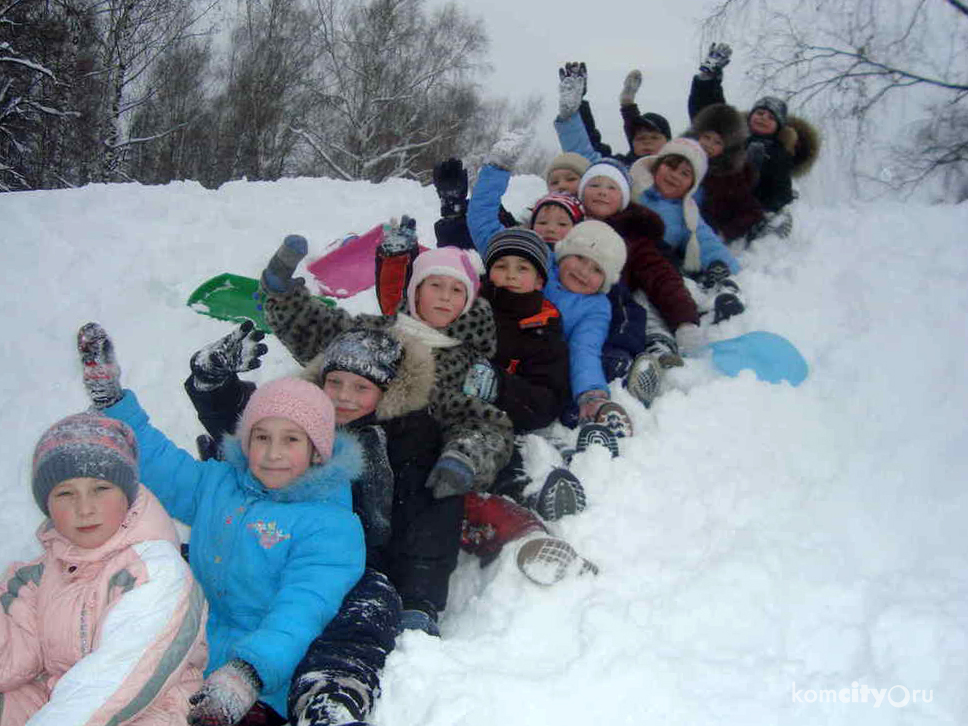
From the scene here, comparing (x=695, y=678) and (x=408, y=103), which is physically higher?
(x=408, y=103)

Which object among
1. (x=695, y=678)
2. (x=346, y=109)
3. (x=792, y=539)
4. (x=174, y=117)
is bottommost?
(x=695, y=678)

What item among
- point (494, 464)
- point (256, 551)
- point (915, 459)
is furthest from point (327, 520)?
point (915, 459)

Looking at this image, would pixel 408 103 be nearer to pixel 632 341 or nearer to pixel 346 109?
pixel 346 109

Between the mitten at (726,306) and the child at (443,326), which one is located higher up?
the mitten at (726,306)

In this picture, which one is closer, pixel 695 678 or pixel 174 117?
pixel 695 678

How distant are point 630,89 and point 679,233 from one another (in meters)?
1.95

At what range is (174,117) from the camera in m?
19.9

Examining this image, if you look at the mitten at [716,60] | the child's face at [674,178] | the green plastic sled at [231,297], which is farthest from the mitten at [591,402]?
the mitten at [716,60]

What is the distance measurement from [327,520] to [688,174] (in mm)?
4145

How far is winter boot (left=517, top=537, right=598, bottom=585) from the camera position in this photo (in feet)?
9.57

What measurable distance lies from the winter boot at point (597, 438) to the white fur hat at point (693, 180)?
2427 mm

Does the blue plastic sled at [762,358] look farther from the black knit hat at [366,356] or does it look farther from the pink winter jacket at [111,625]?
the pink winter jacket at [111,625]

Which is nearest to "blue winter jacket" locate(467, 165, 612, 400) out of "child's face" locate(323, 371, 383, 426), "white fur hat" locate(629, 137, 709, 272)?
"child's face" locate(323, 371, 383, 426)

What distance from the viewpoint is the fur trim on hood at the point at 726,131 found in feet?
19.9
